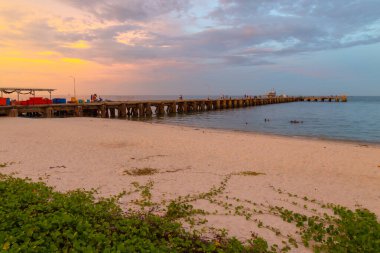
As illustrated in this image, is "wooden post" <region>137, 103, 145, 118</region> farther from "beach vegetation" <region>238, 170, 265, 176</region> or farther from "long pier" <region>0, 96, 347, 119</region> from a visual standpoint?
"beach vegetation" <region>238, 170, 265, 176</region>

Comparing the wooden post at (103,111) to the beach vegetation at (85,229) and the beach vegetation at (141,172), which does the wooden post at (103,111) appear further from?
the beach vegetation at (85,229)

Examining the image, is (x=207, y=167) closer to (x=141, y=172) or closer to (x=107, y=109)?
(x=141, y=172)

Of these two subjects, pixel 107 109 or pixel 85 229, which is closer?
pixel 85 229

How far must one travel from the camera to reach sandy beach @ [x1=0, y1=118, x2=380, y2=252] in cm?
828

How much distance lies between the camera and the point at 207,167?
11.6m

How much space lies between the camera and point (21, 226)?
5184 millimetres

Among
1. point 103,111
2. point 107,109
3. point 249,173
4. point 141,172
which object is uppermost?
point 107,109

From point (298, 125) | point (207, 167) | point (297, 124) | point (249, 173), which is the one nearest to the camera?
point (249, 173)

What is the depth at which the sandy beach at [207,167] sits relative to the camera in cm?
828

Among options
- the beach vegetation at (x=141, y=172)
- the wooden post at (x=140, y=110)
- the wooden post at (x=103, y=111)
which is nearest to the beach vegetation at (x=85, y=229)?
the beach vegetation at (x=141, y=172)

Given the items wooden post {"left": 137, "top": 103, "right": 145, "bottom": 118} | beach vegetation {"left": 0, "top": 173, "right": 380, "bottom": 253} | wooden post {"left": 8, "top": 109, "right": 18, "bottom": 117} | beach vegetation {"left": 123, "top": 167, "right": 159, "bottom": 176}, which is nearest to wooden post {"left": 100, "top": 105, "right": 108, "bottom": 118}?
wooden post {"left": 137, "top": 103, "right": 145, "bottom": 118}

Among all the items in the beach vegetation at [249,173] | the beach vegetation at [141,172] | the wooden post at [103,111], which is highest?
the wooden post at [103,111]

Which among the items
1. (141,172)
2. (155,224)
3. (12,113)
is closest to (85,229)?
(155,224)

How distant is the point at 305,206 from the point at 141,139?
1236 centimetres
